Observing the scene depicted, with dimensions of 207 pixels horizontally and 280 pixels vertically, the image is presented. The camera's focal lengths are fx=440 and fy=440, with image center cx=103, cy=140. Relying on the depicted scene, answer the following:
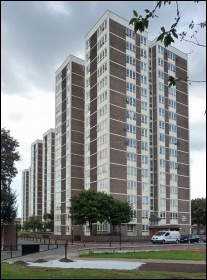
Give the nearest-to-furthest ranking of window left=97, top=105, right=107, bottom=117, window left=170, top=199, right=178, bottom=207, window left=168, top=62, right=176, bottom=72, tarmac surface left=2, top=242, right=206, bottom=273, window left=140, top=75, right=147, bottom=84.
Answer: tarmac surface left=2, top=242, right=206, bottom=273, window left=97, top=105, right=107, bottom=117, window left=140, top=75, right=147, bottom=84, window left=170, top=199, right=178, bottom=207, window left=168, top=62, right=176, bottom=72

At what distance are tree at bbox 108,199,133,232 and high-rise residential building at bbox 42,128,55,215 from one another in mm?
52523

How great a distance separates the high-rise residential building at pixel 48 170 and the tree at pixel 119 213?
5252 cm

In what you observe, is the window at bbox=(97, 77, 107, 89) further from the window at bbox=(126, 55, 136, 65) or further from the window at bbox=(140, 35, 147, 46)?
the window at bbox=(140, 35, 147, 46)

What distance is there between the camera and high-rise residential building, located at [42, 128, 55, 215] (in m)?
125

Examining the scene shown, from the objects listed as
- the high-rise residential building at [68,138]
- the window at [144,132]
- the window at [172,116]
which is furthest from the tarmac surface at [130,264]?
the window at [172,116]

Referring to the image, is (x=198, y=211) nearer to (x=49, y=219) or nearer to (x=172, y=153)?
(x=172, y=153)

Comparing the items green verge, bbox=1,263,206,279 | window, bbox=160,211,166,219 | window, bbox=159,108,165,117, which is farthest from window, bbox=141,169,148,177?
green verge, bbox=1,263,206,279


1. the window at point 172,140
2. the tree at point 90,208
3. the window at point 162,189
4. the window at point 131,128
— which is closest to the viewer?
the tree at point 90,208

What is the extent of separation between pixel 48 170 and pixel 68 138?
39.6 metres

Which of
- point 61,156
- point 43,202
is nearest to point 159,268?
point 61,156

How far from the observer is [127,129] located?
7525 centimetres

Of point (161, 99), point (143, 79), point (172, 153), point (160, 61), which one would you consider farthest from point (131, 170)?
point (160, 61)

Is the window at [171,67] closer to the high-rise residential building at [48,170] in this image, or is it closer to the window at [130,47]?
the window at [130,47]

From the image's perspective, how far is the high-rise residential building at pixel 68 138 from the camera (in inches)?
3440
